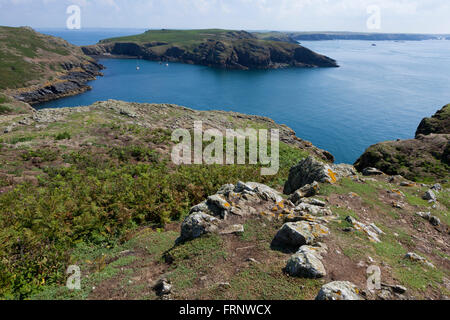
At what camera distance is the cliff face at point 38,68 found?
108m

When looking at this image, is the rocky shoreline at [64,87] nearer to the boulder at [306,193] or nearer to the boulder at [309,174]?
the boulder at [309,174]

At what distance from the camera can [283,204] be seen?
47.8 ft

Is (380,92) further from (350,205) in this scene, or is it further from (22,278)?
(22,278)

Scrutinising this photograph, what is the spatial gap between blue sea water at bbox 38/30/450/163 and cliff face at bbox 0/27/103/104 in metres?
9.81

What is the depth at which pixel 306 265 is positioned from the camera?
8797 mm

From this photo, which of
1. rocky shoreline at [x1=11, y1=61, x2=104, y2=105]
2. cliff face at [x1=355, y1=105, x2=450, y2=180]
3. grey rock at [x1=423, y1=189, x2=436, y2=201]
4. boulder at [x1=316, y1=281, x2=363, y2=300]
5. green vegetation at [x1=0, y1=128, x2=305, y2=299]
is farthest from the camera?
rocky shoreline at [x1=11, y1=61, x2=104, y2=105]

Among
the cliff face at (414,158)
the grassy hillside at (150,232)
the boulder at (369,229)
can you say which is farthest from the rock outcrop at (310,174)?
the cliff face at (414,158)

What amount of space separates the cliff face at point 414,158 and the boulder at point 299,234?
1222 inches

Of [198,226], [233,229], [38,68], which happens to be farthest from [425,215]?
[38,68]

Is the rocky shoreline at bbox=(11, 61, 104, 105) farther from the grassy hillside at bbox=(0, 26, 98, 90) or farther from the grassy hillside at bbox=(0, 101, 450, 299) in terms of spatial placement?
the grassy hillside at bbox=(0, 101, 450, 299)

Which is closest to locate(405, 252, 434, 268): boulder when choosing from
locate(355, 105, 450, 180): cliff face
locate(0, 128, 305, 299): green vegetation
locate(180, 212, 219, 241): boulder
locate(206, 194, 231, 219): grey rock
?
locate(206, 194, 231, 219): grey rock

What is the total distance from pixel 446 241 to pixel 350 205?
5226mm

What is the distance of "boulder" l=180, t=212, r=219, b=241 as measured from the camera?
12.1 metres

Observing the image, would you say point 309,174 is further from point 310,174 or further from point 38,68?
point 38,68
